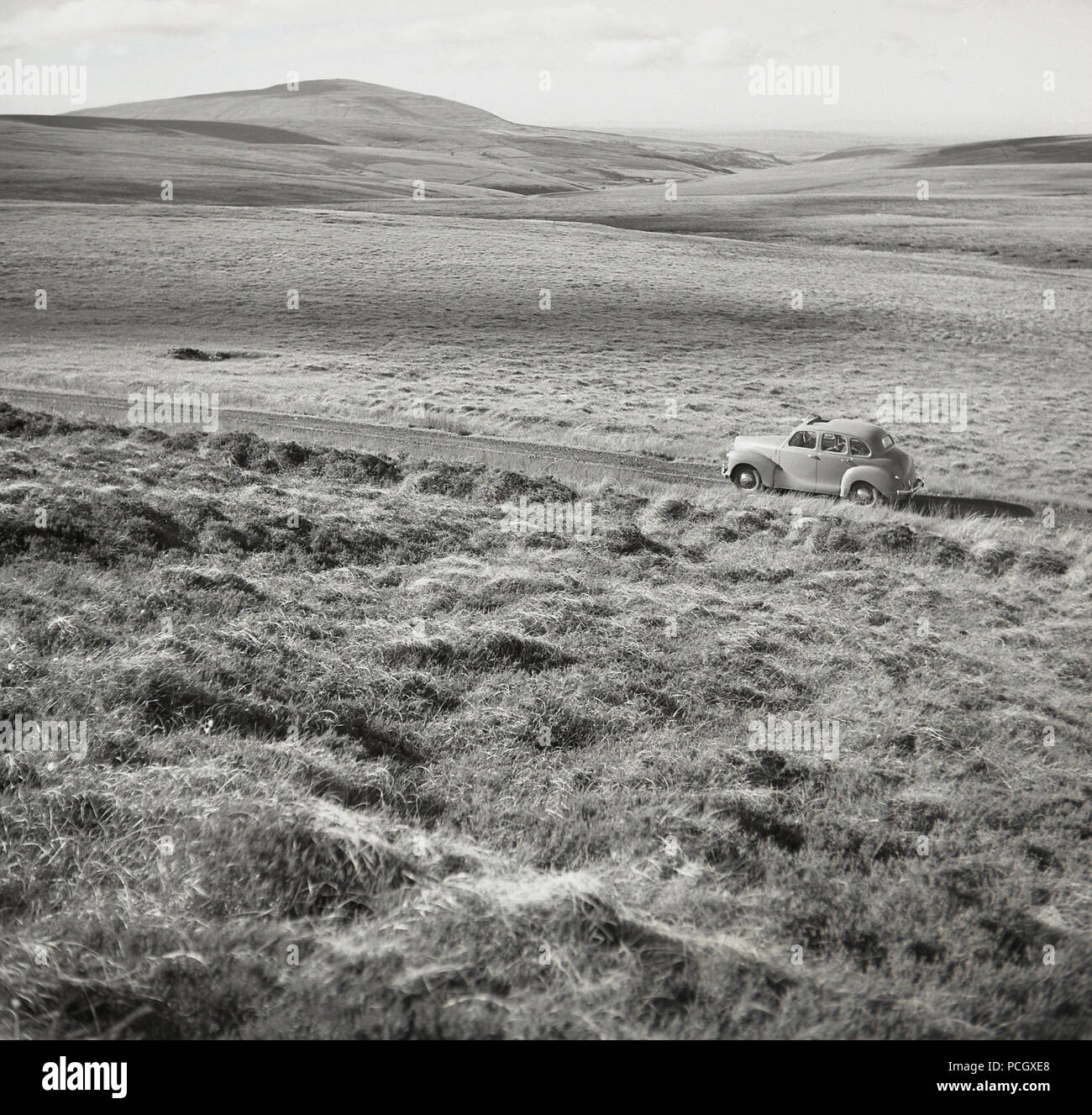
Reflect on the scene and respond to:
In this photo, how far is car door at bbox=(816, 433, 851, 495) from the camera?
19.6 meters

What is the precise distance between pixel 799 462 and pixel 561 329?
27999 millimetres

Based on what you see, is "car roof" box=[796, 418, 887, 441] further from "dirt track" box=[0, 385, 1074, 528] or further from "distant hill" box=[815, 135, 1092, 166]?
"distant hill" box=[815, 135, 1092, 166]

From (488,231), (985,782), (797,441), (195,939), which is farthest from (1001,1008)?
(488,231)

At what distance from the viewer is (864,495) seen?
19344mm

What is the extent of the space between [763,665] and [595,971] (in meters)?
6.44

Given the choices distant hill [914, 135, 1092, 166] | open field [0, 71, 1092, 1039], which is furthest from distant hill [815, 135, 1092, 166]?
open field [0, 71, 1092, 1039]

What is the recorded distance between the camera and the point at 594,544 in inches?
631

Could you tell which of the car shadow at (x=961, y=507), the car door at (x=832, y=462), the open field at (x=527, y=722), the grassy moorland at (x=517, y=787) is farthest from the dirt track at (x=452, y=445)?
the grassy moorland at (x=517, y=787)

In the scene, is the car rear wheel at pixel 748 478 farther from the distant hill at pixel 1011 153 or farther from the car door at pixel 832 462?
the distant hill at pixel 1011 153

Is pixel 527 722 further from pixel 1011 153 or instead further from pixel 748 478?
pixel 1011 153

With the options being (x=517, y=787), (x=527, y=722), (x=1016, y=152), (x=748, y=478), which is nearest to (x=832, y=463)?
(x=748, y=478)

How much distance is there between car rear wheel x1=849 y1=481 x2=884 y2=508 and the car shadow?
972 mm

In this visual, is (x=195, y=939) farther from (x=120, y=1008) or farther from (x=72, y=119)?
(x=72, y=119)

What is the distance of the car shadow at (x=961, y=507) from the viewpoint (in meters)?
19.9
